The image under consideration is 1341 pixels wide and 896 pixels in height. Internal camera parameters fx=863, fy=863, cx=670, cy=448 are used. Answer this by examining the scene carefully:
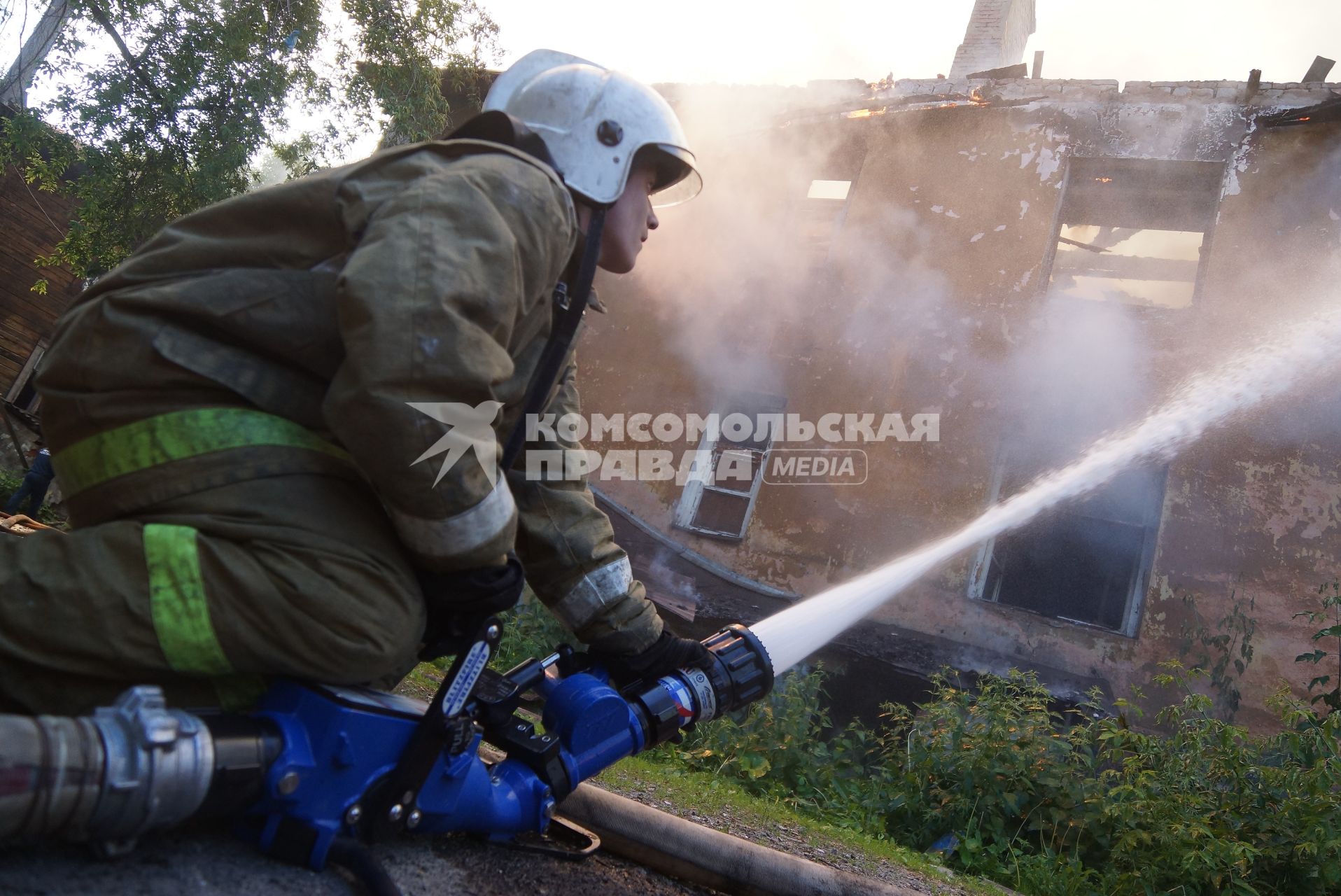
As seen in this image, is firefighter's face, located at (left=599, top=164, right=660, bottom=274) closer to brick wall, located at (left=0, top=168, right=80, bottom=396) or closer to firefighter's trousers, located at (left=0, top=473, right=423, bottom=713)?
firefighter's trousers, located at (left=0, top=473, right=423, bottom=713)

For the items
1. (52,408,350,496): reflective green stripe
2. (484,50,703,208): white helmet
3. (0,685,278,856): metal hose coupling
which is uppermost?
(484,50,703,208): white helmet

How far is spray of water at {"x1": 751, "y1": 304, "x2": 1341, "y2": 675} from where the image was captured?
7297 mm

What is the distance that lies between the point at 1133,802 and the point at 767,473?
575 cm

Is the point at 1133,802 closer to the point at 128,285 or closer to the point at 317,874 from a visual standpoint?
the point at 317,874

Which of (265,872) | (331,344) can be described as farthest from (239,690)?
(331,344)

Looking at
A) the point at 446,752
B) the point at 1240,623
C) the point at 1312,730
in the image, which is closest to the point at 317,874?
the point at 446,752

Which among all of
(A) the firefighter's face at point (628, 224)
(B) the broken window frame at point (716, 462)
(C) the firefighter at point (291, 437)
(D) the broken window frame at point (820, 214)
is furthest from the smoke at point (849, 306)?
(C) the firefighter at point (291, 437)

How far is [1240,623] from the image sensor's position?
6.86 metres

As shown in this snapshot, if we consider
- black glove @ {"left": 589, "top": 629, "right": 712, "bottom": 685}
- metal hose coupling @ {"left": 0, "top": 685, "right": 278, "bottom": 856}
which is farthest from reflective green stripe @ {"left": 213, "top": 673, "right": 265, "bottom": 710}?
black glove @ {"left": 589, "top": 629, "right": 712, "bottom": 685}

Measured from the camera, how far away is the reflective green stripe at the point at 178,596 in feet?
4.65

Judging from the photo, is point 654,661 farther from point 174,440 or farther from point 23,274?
point 23,274

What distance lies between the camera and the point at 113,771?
1.19 m

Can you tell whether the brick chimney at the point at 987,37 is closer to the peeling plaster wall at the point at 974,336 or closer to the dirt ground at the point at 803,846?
the peeling plaster wall at the point at 974,336

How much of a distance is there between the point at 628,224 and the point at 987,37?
12877 millimetres
